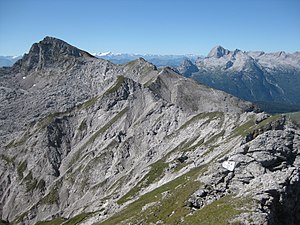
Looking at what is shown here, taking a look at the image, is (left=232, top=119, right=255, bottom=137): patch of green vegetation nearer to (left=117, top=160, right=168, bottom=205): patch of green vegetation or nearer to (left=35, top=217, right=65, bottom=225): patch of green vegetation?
(left=117, top=160, right=168, bottom=205): patch of green vegetation

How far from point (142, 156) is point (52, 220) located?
56728mm

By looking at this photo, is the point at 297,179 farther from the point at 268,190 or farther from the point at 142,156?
the point at 142,156

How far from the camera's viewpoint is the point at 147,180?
148m

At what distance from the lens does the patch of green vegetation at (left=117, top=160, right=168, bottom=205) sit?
139 meters

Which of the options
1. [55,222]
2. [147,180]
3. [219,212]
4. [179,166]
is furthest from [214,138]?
[219,212]

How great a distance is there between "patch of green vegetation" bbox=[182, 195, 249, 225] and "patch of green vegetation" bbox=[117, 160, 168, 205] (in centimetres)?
7555

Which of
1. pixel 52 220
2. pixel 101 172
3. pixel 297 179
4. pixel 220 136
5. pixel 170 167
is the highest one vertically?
pixel 297 179

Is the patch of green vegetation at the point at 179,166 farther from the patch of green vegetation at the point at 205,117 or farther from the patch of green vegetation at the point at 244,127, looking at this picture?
the patch of green vegetation at the point at 205,117

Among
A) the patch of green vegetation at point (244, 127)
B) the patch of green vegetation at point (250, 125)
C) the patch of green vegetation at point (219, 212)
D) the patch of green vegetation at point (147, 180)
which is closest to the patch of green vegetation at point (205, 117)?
the patch of green vegetation at point (244, 127)

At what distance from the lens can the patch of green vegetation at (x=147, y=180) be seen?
139300mm

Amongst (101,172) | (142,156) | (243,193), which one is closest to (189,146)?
(142,156)

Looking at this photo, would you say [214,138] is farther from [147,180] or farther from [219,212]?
[219,212]

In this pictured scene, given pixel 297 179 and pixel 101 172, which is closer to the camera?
pixel 297 179

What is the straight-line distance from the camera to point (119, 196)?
14962cm
